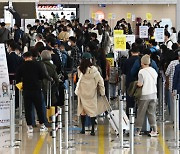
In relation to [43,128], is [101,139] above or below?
below

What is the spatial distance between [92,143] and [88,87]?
1221 mm

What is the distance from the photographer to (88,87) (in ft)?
48.2

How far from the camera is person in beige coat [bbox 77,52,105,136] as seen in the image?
14656 millimetres

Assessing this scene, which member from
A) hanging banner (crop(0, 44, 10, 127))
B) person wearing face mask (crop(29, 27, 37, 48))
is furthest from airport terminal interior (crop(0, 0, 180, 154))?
person wearing face mask (crop(29, 27, 37, 48))

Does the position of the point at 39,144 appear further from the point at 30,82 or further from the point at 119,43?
the point at 119,43

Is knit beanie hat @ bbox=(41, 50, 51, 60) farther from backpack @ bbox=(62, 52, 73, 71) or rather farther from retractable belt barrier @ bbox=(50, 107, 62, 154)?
retractable belt barrier @ bbox=(50, 107, 62, 154)

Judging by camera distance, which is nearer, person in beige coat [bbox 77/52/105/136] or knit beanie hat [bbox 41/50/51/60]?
person in beige coat [bbox 77/52/105/136]

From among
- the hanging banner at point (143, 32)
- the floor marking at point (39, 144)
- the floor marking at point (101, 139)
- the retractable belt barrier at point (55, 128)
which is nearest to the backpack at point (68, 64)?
the floor marking at point (101, 139)

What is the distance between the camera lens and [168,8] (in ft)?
162

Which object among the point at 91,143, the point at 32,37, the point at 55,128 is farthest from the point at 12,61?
the point at 32,37

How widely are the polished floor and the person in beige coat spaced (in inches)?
25.7

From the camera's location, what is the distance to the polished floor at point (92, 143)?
13.4 meters

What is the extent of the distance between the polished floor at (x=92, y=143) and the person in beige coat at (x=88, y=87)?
0.65 m

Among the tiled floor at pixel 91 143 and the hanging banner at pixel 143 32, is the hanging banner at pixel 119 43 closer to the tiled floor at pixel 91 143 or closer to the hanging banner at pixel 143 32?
the tiled floor at pixel 91 143
